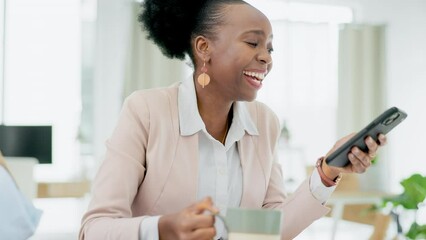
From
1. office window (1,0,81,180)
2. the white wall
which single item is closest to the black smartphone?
office window (1,0,81,180)

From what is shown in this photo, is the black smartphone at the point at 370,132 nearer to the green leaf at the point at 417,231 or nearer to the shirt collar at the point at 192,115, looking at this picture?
the shirt collar at the point at 192,115

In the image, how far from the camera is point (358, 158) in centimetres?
119

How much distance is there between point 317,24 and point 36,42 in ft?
8.55

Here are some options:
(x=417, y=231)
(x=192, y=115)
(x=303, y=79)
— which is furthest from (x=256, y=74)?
(x=303, y=79)

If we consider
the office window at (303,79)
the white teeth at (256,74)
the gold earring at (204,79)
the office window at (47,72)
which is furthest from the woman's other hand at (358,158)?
the office window at (303,79)

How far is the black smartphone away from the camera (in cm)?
106

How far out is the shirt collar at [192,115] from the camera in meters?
1.40

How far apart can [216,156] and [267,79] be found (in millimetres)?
4362

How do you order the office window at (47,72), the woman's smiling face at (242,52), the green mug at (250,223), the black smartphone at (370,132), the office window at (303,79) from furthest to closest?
the office window at (303,79) < the office window at (47,72) < the woman's smiling face at (242,52) < the black smartphone at (370,132) < the green mug at (250,223)

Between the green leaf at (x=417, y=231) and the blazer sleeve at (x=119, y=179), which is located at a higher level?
the blazer sleeve at (x=119, y=179)

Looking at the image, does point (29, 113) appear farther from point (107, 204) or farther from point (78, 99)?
point (107, 204)

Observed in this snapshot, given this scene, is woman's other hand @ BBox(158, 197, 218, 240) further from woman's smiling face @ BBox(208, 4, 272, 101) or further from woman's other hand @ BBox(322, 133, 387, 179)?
woman's smiling face @ BBox(208, 4, 272, 101)

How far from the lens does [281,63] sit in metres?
5.77

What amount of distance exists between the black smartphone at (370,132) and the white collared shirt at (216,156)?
0.29m
